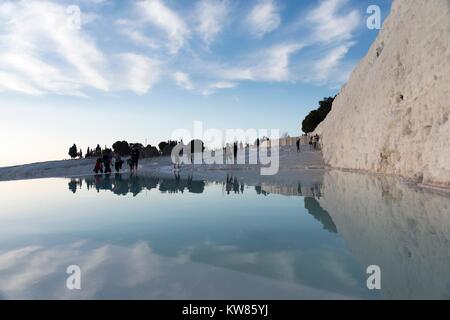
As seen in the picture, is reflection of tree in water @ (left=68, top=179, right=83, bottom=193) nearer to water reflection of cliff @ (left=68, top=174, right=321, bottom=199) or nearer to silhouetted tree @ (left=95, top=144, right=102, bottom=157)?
water reflection of cliff @ (left=68, top=174, right=321, bottom=199)

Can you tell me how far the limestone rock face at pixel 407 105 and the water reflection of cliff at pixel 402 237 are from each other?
4.39 metres

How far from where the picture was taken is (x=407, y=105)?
1683cm

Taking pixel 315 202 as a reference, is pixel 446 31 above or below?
above

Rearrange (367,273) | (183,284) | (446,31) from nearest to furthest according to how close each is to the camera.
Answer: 1. (183,284)
2. (367,273)
3. (446,31)

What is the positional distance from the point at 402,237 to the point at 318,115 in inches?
2837

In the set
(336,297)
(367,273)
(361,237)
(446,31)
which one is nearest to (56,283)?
(336,297)

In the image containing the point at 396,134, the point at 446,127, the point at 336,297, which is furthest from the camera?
the point at 396,134

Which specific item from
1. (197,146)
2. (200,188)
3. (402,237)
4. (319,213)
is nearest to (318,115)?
(197,146)

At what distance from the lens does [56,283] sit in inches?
143

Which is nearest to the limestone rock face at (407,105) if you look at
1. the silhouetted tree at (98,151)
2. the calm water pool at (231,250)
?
the calm water pool at (231,250)

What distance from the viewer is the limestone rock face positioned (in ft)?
43.0

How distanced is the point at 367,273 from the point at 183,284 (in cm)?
224
